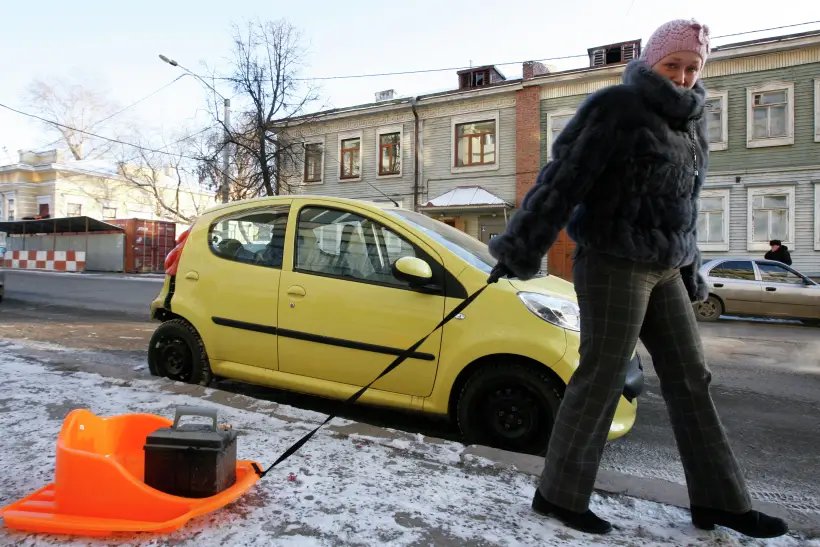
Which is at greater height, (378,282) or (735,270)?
(735,270)

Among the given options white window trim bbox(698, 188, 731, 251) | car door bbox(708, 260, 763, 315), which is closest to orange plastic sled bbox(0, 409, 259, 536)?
car door bbox(708, 260, 763, 315)

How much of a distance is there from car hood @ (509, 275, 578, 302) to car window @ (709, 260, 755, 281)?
9.28 meters

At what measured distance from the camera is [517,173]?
63.4ft

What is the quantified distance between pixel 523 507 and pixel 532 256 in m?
1.01

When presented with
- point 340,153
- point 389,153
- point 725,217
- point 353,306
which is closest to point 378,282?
point 353,306

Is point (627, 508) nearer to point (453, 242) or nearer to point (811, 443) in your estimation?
point (453, 242)

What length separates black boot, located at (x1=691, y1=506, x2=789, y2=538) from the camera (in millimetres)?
1800

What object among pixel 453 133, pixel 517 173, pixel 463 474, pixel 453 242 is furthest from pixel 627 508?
pixel 453 133

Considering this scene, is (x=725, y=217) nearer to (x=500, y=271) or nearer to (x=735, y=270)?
(x=735, y=270)

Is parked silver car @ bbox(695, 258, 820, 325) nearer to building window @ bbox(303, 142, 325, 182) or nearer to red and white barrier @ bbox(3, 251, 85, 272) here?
building window @ bbox(303, 142, 325, 182)

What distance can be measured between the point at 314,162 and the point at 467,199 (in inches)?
333

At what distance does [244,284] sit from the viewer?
3.75m

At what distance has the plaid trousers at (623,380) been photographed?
5.94ft

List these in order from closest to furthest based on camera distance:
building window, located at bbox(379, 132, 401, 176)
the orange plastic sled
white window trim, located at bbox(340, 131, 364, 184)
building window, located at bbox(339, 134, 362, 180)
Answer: the orange plastic sled, building window, located at bbox(379, 132, 401, 176), white window trim, located at bbox(340, 131, 364, 184), building window, located at bbox(339, 134, 362, 180)
